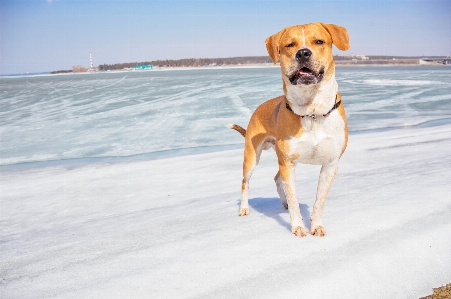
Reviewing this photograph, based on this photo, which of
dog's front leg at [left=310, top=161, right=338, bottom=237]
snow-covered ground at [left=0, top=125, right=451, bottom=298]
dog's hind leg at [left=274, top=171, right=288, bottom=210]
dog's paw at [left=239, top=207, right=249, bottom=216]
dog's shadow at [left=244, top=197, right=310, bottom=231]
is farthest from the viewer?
dog's hind leg at [left=274, top=171, right=288, bottom=210]

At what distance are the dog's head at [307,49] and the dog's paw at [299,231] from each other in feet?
3.91

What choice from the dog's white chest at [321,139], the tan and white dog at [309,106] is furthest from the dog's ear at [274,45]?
the dog's white chest at [321,139]

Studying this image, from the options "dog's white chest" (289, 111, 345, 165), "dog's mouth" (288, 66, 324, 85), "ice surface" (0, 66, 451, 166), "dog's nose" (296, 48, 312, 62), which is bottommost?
"ice surface" (0, 66, 451, 166)

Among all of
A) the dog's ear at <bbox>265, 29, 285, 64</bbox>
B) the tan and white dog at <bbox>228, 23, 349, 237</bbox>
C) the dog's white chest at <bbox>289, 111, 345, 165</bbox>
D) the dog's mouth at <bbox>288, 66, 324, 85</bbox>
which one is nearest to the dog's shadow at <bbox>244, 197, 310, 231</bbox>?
the tan and white dog at <bbox>228, 23, 349, 237</bbox>

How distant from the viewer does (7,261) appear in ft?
11.8

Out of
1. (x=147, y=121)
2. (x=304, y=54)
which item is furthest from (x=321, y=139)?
(x=147, y=121)

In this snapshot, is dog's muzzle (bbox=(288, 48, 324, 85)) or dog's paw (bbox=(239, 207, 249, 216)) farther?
dog's paw (bbox=(239, 207, 249, 216))

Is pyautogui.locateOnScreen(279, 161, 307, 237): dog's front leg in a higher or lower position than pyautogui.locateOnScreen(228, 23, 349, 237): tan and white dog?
lower

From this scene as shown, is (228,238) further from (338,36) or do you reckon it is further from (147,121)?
(147,121)

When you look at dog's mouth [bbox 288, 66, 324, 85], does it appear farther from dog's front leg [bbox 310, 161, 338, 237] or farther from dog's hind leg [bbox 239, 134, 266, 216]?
dog's hind leg [bbox 239, 134, 266, 216]

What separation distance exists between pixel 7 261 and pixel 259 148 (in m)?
2.44

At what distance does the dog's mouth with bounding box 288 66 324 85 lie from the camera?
2.94m

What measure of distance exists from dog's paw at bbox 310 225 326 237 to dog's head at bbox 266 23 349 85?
3.94ft

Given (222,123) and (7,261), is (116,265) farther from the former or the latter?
(222,123)
